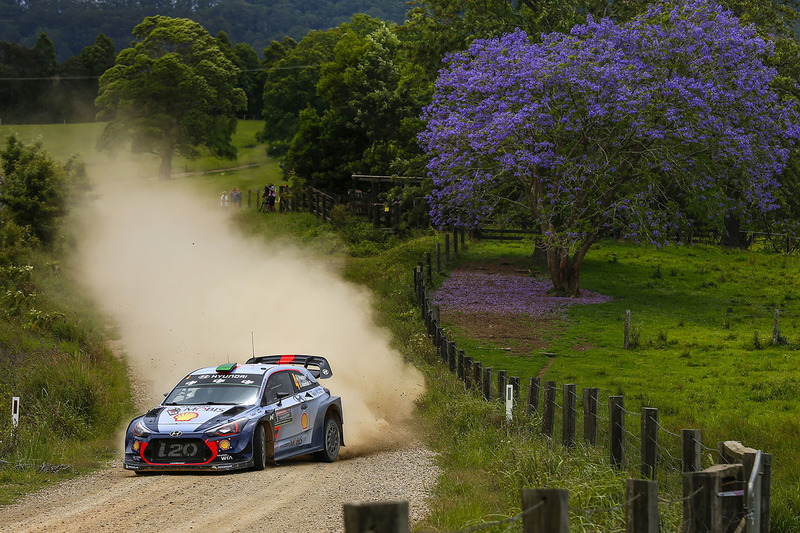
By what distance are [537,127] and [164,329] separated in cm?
1510

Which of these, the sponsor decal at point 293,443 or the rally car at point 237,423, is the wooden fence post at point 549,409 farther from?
the sponsor decal at point 293,443

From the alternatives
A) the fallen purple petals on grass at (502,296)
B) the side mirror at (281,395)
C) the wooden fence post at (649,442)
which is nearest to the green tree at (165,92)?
the fallen purple petals on grass at (502,296)

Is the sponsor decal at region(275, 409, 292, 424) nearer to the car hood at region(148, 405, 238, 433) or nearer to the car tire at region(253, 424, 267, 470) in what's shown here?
the car tire at region(253, 424, 267, 470)

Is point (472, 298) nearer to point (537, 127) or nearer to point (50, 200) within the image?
point (537, 127)

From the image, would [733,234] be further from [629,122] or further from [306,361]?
[306,361]

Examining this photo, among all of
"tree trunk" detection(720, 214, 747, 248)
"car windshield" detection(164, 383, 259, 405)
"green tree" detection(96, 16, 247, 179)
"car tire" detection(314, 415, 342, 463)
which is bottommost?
"car tire" detection(314, 415, 342, 463)

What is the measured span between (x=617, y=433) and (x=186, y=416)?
21.3 ft

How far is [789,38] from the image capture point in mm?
47688

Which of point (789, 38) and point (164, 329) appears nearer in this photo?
point (164, 329)

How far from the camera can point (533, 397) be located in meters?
16.1

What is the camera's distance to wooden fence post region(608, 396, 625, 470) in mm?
12055

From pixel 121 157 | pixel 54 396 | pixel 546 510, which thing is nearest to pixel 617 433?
pixel 546 510

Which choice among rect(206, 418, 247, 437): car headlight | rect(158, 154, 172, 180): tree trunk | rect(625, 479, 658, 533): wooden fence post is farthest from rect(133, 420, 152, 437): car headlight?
rect(158, 154, 172, 180): tree trunk

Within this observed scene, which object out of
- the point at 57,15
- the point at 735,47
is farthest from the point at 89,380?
the point at 57,15
